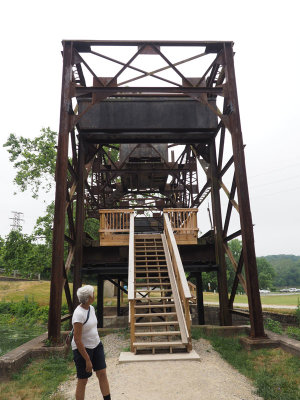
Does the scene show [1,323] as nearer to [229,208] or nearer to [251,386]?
[229,208]

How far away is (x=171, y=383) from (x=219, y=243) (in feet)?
21.0

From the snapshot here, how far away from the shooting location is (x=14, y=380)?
5.30 m

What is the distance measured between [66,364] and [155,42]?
9.43m

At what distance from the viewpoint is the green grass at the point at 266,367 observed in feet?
14.3

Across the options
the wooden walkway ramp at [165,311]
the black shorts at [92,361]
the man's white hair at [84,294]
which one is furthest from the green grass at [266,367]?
the man's white hair at [84,294]

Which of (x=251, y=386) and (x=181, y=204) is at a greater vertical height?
(x=181, y=204)

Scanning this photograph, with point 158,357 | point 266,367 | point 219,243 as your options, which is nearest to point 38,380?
point 158,357

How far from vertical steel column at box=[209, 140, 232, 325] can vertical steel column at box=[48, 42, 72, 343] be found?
546cm

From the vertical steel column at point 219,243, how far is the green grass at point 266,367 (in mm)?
1687

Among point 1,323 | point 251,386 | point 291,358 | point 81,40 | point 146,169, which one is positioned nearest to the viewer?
point 251,386

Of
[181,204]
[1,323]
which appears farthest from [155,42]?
[1,323]

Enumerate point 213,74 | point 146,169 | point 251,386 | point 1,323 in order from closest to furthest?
point 251,386, point 213,74, point 146,169, point 1,323

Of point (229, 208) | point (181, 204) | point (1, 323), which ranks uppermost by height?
point (181, 204)

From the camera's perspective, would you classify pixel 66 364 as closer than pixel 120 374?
No
